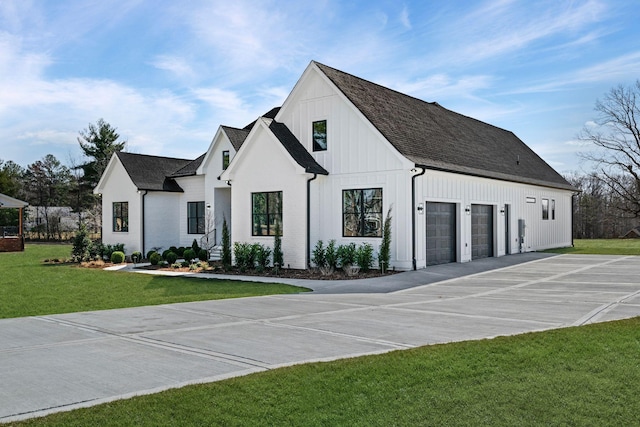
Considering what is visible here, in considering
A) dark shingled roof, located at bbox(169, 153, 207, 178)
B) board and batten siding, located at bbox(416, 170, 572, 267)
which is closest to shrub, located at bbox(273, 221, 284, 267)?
board and batten siding, located at bbox(416, 170, 572, 267)

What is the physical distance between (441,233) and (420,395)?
16.0 meters

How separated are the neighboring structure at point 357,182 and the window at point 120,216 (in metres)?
0.80

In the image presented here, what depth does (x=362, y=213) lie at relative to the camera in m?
19.6

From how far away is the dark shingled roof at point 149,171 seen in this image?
27.8m

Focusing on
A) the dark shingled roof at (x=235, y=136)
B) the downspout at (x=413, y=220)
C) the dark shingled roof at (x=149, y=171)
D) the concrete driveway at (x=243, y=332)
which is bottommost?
the concrete driveway at (x=243, y=332)

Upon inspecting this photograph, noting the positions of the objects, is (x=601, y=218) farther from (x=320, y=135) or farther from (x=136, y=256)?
(x=136, y=256)

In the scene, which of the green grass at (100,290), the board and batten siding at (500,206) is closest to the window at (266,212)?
the green grass at (100,290)

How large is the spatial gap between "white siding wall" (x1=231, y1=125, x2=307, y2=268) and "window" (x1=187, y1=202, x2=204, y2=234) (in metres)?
6.33

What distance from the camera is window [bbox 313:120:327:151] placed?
67.9ft

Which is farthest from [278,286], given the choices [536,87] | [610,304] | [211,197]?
[536,87]

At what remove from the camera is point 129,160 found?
28.7 meters

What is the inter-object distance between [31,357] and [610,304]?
1037 cm

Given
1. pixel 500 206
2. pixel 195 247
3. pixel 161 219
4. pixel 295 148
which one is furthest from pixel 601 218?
pixel 161 219

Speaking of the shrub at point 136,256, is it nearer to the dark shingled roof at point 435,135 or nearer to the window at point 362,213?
the window at point 362,213
